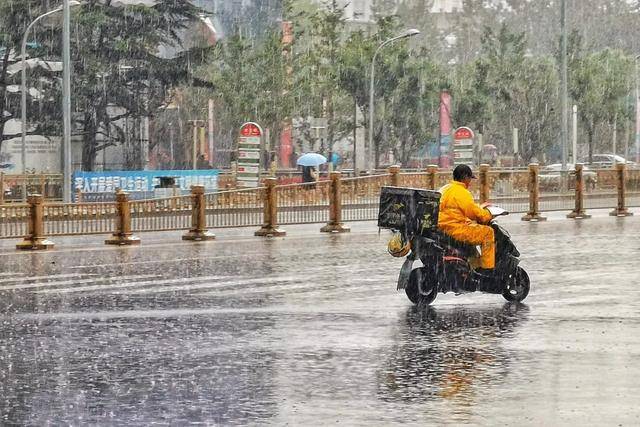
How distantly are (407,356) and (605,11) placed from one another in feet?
451

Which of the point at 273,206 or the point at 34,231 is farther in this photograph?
the point at 273,206

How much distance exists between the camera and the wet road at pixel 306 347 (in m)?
9.04

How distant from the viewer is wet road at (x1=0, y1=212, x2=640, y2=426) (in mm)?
9039

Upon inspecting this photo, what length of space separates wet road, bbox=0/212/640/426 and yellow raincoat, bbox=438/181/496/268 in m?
0.62

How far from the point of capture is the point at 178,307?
15305 mm

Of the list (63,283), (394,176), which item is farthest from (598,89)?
(63,283)

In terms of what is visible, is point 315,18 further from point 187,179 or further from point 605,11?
point 605,11

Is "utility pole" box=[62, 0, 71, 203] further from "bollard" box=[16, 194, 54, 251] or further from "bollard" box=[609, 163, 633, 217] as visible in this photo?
"bollard" box=[609, 163, 633, 217]

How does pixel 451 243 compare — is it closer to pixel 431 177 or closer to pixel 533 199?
pixel 431 177

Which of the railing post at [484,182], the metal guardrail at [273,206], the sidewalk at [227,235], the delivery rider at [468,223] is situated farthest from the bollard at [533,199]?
the delivery rider at [468,223]

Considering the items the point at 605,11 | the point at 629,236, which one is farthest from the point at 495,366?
the point at 605,11

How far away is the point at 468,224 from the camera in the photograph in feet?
49.5

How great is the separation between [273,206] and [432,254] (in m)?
13.9

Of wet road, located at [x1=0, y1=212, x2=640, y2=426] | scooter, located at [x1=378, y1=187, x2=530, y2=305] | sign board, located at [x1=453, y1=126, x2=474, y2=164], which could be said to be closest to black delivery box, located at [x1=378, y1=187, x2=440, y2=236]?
scooter, located at [x1=378, y1=187, x2=530, y2=305]
